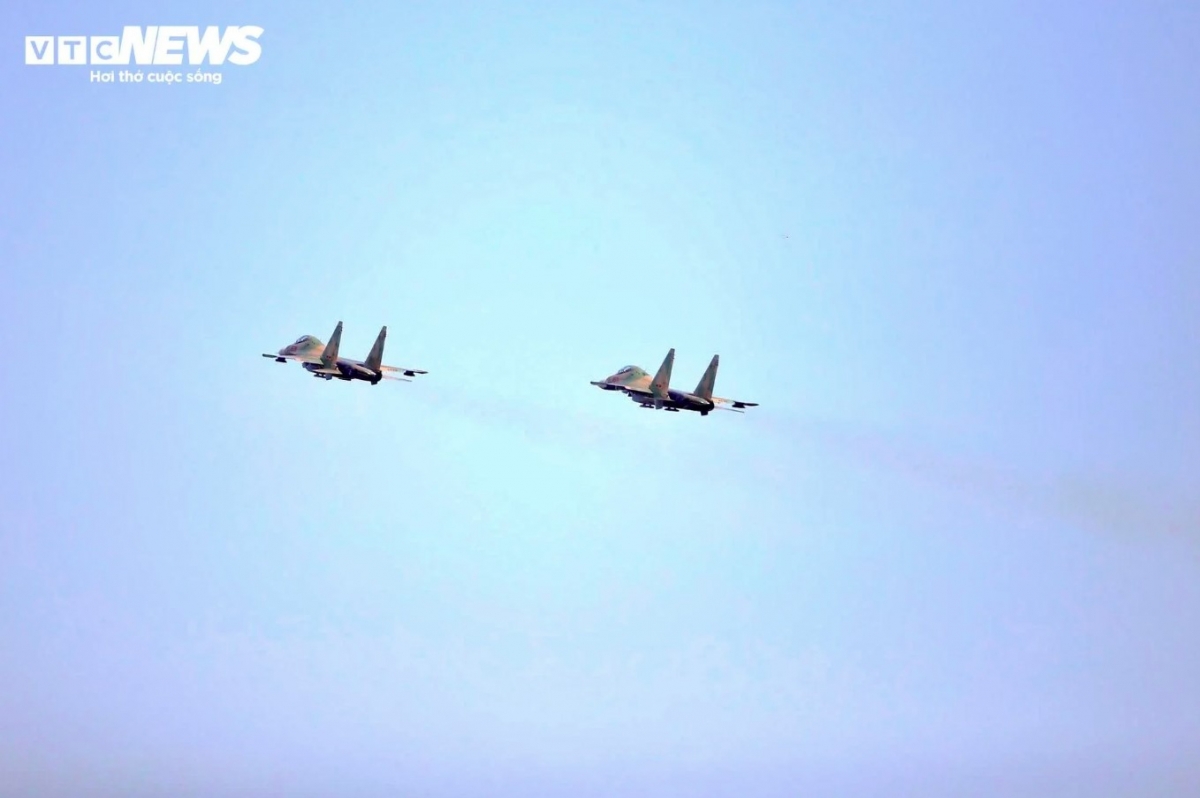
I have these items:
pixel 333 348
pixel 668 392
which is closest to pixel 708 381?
pixel 668 392

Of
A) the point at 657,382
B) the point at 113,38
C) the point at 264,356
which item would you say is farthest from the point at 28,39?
the point at 657,382

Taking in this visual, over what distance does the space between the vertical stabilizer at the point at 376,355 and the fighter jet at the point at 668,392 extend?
11667mm

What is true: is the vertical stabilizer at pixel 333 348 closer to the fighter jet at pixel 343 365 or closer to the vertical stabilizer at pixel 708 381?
the fighter jet at pixel 343 365

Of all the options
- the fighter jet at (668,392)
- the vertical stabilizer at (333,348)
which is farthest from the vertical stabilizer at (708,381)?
the vertical stabilizer at (333,348)

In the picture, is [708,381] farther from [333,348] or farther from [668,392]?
[333,348]

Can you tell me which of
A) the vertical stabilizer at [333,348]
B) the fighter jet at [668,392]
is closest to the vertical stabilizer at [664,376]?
the fighter jet at [668,392]

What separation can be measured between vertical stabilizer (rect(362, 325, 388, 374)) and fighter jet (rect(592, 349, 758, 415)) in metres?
11.7

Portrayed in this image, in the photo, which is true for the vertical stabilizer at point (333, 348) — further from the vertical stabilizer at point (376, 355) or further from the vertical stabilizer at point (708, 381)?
the vertical stabilizer at point (708, 381)

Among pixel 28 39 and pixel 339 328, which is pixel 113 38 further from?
pixel 339 328

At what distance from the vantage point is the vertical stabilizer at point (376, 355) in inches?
4936

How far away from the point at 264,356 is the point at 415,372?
27.8 feet

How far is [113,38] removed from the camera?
132 meters

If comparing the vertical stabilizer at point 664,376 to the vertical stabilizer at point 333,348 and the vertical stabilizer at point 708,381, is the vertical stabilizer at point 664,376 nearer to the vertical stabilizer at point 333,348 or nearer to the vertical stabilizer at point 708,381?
the vertical stabilizer at point 708,381

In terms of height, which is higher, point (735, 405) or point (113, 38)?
point (113, 38)
